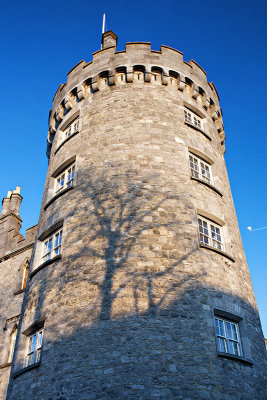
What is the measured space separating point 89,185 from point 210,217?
4201 millimetres

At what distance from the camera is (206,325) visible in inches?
421

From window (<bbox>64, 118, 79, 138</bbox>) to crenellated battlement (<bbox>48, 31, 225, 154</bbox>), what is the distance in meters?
0.81

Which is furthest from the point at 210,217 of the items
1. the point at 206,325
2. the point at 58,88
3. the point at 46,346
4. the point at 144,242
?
the point at 58,88

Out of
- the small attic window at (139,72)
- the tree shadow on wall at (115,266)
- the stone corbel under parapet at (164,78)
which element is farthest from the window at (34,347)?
the stone corbel under parapet at (164,78)

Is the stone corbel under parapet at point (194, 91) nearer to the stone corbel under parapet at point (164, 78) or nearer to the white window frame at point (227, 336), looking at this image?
the stone corbel under parapet at point (164, 78)

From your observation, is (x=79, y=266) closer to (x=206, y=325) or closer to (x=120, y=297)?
(x=120, y=297)

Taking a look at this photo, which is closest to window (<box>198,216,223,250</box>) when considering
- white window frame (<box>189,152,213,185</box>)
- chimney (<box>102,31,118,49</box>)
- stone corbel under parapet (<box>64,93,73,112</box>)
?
white window frame (<box>189,152,213,185</box>)

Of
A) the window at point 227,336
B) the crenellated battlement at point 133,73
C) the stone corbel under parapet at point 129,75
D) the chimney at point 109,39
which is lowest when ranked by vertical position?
the window at point 227,336

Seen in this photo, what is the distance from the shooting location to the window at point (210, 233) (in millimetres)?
12984

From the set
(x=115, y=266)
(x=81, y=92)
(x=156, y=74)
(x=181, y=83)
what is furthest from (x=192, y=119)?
(x=115, y=266)

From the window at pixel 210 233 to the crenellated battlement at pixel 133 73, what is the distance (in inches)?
240

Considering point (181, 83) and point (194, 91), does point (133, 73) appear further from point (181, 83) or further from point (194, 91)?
point (194, 91)

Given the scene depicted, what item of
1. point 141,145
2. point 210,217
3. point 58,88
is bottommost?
point 210,217

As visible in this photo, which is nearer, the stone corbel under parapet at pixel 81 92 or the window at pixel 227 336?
the window at pixel 227 336
